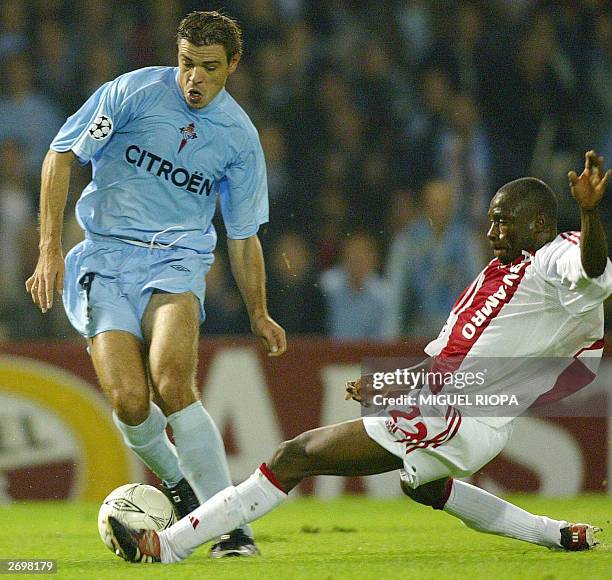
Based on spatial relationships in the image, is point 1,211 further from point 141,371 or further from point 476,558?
point 476,558

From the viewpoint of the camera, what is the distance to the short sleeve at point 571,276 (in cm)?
390

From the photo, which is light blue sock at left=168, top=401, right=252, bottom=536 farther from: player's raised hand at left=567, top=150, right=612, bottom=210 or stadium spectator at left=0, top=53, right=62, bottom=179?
stadium spectator at left=0, top=53, right=62, bottom=179

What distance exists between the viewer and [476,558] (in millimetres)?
4387

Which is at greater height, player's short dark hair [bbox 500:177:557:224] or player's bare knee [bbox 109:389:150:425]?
player's short dark hair [bbox 500:177:557:224]

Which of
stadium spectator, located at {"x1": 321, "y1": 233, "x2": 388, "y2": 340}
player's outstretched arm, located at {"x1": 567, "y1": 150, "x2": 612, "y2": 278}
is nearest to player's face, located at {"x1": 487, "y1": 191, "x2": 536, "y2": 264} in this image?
player's outstretched arm, located at {"x1": 567, "y1": 150, "x2": 612, "y2": 278}

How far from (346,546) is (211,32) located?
6.95ft

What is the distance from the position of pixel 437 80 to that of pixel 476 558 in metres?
5.31

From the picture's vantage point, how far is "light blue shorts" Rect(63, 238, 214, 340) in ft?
15.6

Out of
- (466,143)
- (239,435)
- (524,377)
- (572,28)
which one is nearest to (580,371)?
(524,377)

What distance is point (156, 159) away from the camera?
4.90m

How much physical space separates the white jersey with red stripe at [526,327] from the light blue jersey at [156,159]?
1.25m

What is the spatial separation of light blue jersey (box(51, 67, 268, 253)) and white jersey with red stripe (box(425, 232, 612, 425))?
1249 millimetres

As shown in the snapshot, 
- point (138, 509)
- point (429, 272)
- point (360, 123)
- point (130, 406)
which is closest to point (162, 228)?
point (130, 406)

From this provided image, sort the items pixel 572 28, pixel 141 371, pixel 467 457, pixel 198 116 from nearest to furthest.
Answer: pixel 467 457 < pixel 141 371 < pixel 198 116 < pixel 572 28
